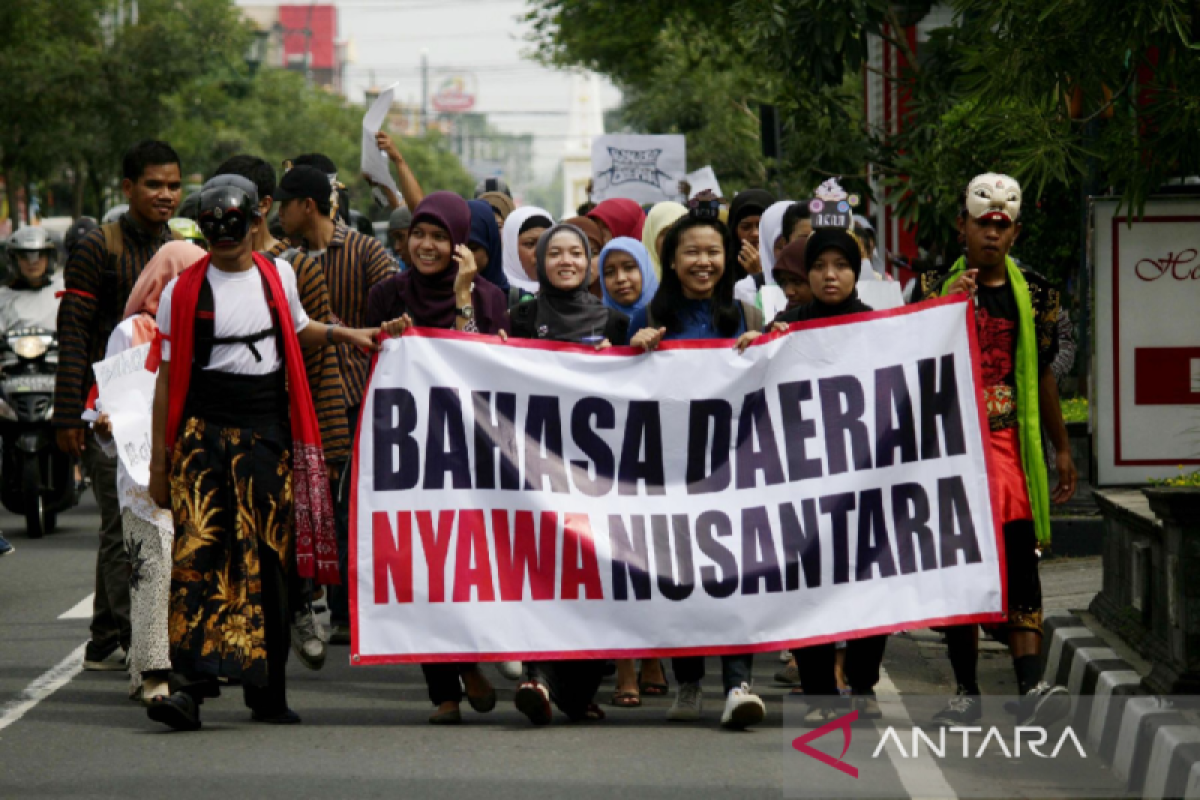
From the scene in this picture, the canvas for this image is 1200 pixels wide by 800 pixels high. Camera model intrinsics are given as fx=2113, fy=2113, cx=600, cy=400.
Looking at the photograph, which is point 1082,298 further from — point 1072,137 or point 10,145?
point 10,145

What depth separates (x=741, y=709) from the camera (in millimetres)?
7461

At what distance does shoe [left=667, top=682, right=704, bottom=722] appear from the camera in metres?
7.77

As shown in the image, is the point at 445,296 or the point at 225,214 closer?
the point at 225,214

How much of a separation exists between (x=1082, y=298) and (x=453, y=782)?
252 inches

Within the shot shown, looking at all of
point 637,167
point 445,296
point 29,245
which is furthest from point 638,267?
point 637,167

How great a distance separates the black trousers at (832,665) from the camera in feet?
25.3

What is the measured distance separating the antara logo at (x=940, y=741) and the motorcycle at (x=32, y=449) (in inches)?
321

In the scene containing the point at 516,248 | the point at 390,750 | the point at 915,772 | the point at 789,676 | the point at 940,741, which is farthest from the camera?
the point at 516,248

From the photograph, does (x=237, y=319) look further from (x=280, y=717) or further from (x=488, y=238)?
(x=488, y=238)

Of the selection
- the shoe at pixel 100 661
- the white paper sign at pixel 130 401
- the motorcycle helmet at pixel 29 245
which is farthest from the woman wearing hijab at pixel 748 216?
the motorcycle helmet at pixel 29 245

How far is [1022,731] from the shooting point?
7527 mm

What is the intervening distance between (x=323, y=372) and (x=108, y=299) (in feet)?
3.14

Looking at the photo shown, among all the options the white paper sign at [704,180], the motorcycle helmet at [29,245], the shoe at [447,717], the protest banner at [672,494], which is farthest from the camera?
the motorcycle helmet at [29,245]

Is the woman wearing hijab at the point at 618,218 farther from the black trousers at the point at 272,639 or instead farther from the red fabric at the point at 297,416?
the black trousers at the point at 272,639
